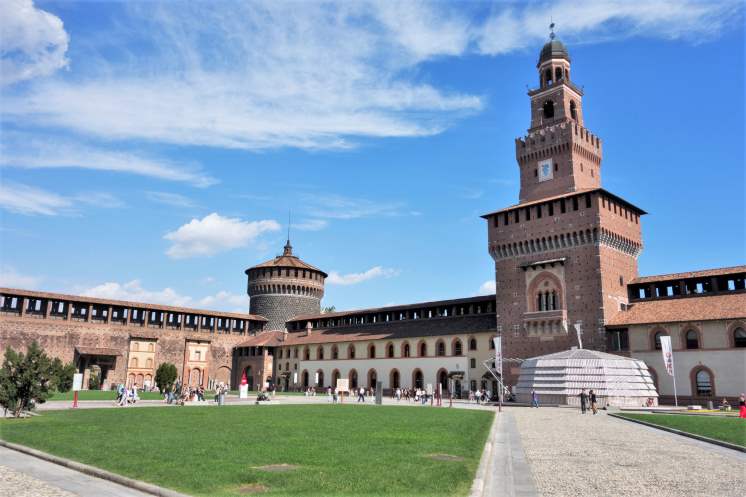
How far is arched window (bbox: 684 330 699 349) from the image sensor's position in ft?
133

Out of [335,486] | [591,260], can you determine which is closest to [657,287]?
[591,260]

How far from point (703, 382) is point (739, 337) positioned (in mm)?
3927

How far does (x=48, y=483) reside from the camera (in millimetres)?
9914

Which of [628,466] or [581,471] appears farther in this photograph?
[628,466]

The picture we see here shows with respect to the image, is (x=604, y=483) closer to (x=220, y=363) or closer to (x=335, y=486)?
(x=335, y=486)

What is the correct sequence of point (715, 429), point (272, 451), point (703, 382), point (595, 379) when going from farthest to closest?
point (703, 382)
point (595, 379)
point (715, 429)
point (272, 451)

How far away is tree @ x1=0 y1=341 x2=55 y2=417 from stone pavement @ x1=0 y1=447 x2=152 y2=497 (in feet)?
41.3

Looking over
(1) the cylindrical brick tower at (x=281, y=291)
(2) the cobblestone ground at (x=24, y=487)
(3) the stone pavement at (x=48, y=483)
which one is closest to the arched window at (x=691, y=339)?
(3) the stone pavement at (x=48, y=483)

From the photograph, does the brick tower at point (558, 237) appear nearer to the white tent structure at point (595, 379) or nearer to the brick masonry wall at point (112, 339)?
the white tent structure at point (595, 379)

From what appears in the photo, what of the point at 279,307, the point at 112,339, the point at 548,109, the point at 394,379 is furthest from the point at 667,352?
the point at 112,339

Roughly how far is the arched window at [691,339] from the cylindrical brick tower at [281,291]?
5126 cm

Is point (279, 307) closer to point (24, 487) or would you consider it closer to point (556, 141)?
point (556, 141)

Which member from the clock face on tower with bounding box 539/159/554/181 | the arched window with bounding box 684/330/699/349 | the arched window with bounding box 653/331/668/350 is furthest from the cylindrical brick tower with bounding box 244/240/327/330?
the arched window with bounding box 684/330/699/349

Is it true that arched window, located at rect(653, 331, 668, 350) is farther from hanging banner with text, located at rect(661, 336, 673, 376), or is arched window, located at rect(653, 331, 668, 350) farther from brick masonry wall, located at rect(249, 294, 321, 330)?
brick masonry wall, located at rect(249, 294, 321, 330)
